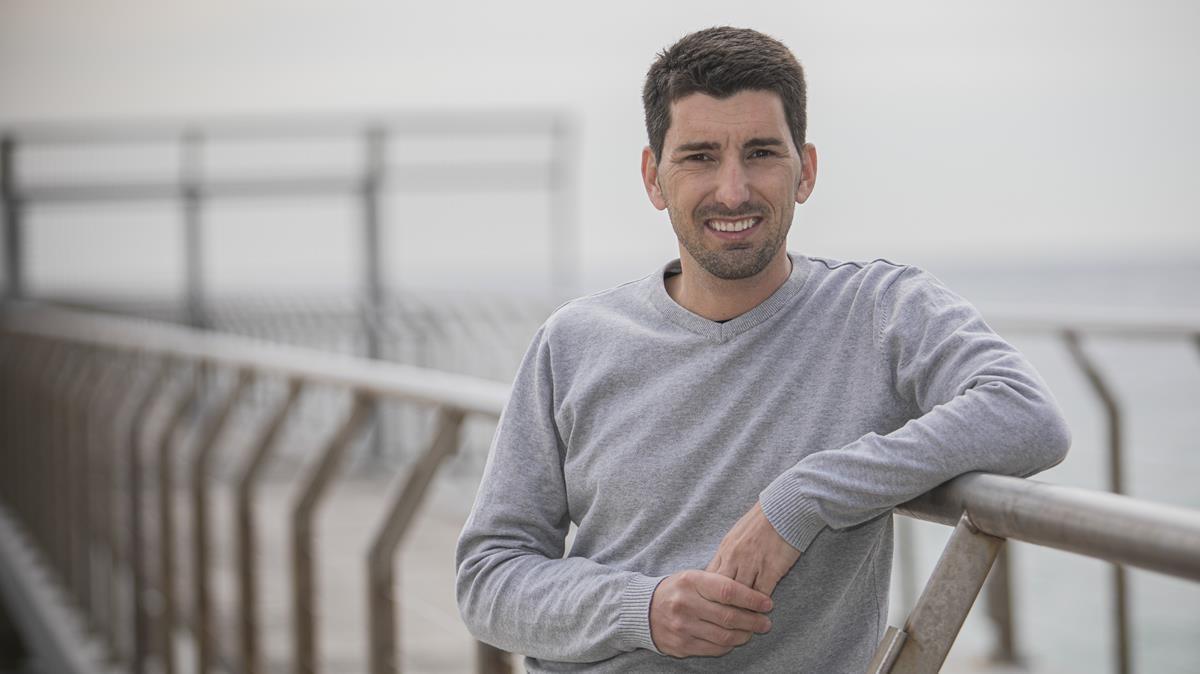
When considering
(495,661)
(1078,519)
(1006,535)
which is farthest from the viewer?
(495,661)

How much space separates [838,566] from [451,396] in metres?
0.84

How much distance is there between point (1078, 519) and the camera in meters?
1.15

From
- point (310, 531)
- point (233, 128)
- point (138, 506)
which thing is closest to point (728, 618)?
point (310, 531)

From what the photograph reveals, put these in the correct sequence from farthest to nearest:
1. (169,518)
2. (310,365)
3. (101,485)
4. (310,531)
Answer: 1. (101,485)
2. (169,518)
3. (310,365)
4. (310,531)

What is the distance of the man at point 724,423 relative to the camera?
1.47 meters

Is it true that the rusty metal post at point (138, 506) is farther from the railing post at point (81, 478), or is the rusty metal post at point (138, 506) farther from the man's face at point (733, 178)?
the man's face at point (733, 178)

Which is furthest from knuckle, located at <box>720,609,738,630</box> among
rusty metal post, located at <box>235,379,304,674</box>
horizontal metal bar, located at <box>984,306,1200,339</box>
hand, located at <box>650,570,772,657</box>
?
rusty metal post, located at <box>235,379,304,674</box>

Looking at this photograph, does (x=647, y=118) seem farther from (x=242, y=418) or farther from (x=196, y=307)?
(x=196, y=307)

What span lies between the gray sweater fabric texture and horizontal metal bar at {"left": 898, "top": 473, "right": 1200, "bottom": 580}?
0.08 m

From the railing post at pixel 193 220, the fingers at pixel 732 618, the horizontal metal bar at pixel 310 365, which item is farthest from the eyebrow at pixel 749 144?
the railing post at pixel 193 220

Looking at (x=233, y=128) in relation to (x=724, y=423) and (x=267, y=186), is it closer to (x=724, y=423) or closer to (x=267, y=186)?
(x=267, y=186)

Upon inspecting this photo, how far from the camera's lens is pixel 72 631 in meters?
5.65

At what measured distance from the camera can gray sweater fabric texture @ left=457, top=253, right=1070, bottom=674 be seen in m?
1.44

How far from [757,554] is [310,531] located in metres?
1.65
